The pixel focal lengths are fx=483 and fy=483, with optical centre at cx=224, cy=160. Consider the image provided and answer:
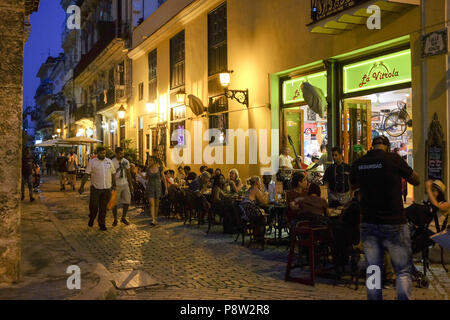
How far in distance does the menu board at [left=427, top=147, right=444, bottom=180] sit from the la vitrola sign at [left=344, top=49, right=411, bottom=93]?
5.54ft

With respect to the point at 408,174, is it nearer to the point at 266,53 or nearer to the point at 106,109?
the point at 266,53

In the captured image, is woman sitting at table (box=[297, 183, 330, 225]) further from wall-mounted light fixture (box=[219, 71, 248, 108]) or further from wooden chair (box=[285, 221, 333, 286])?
wall-mounted light fixture (box=[219, 71, 248, 108])

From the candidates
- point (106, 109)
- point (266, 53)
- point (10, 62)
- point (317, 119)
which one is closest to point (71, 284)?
point (10, 62)

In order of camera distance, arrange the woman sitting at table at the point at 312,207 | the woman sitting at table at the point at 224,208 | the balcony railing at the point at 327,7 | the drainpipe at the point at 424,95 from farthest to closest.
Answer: the balcony railing at the point at 327,7, the woman sitting at table at the point at 224,208, the drainpipe at the point at 424,95, the woman sitting at table at the point at 312,207

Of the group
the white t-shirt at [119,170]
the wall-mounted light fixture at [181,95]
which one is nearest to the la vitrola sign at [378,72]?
the white t-shirt at [119,170]

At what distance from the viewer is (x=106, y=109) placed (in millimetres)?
30688

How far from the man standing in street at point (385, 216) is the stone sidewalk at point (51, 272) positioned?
9.75 ft

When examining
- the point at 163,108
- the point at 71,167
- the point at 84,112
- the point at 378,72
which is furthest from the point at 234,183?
the point at 84,112

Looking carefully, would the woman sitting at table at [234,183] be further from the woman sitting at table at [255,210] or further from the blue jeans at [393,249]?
the blue jeans at [393,249]

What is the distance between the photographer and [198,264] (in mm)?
7578

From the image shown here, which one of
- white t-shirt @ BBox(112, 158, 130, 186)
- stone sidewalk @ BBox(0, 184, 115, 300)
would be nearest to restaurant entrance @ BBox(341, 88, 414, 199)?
white t-shirt @ BBox(112, 158, 130, 186)

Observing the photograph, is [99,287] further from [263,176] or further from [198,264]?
[263,176]

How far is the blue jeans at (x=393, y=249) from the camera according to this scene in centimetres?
470

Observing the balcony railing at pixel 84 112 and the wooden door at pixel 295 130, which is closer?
the wooden door at pixel 295 130
